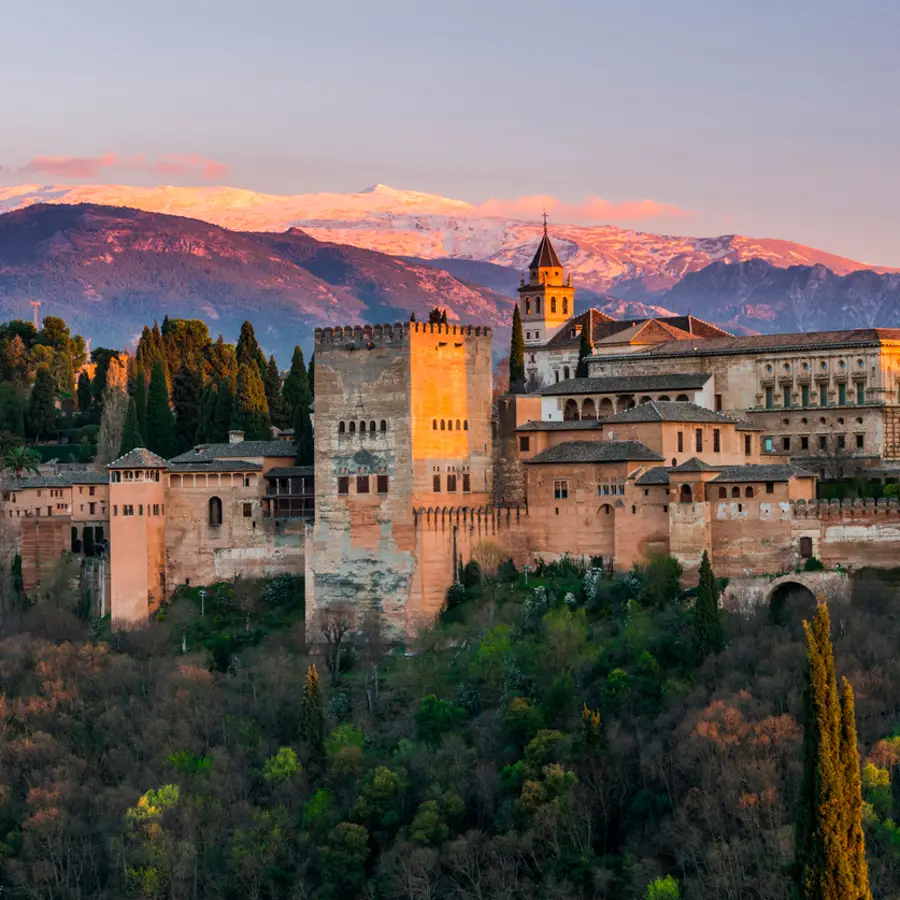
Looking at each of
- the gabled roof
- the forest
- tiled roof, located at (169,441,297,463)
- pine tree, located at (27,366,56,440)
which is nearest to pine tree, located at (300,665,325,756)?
the forest

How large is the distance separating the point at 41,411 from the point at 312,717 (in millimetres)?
34370

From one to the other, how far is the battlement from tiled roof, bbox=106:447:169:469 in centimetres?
649

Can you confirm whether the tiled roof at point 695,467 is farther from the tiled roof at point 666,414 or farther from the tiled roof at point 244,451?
the tiled roof at point 244,451

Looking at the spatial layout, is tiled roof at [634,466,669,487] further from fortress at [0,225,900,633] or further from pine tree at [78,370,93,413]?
pine tree at [78,370,93,413]

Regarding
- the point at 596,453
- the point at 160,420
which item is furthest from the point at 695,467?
the point at 160,420

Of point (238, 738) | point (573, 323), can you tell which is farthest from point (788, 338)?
point (238, 738)

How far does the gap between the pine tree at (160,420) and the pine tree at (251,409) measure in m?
3.02

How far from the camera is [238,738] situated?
5134 cm

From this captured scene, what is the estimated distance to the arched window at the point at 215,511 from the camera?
194ft

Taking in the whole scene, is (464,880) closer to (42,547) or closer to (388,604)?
(388,604)

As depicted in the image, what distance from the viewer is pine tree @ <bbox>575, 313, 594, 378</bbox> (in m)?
69.3

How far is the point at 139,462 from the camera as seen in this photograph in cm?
5856

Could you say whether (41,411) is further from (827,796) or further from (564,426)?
(827,796)

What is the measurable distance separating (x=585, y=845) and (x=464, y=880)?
9.38 ft
